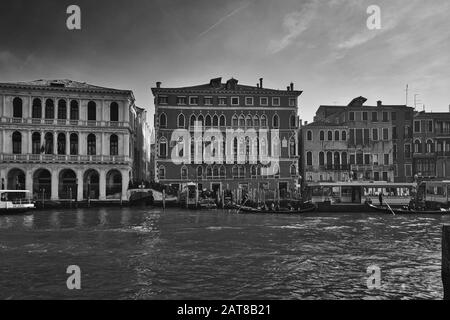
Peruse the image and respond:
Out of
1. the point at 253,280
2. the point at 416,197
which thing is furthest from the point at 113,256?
the point at 416,197

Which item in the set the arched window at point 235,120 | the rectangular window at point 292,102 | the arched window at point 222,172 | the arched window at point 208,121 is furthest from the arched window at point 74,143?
the rectangular window at point 292,102

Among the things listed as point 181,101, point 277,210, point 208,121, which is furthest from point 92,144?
point 277,210

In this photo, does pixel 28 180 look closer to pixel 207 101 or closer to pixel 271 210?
pixel 207 101

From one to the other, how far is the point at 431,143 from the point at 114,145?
35.7 m

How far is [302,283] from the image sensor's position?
11.0m

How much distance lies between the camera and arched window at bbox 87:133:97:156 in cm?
4144

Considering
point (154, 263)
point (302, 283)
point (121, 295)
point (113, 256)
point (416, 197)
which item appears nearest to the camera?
point (121, 295)

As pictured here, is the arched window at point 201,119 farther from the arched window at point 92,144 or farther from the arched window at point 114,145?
the arched window at point 92,144

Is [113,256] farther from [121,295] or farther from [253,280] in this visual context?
[253,280]

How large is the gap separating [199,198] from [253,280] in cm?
3011

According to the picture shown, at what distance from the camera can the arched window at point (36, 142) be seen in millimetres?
39844

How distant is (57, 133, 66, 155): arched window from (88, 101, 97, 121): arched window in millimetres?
3167

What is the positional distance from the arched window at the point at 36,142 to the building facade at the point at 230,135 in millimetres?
11922

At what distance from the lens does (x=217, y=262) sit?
13461 millimetres
